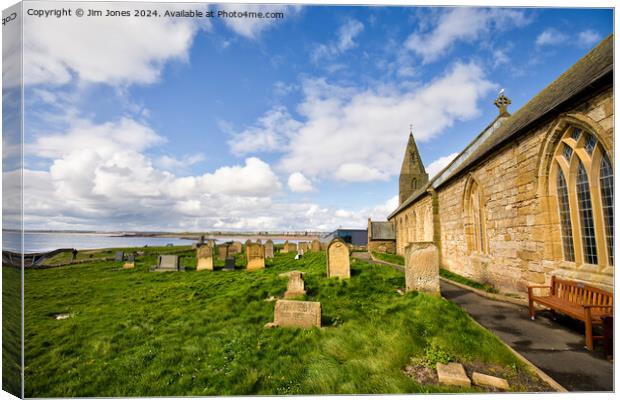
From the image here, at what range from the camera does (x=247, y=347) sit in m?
4.37

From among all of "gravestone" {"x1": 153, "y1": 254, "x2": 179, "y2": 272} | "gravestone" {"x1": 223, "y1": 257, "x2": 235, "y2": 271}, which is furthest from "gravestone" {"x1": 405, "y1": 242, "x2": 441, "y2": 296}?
"gravestone" {"x1": 153, "y1": 254, "x2": 179, "y2": 272}

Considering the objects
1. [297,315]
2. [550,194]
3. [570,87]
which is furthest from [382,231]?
[297,315]

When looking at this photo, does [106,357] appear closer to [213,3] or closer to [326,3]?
[213,3]

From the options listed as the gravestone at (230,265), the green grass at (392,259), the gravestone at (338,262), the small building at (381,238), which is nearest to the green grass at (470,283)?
the gravestone at (338,262)

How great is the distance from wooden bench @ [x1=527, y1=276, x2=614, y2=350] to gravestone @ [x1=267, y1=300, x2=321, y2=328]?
3.93 meters

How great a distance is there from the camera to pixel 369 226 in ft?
93.4

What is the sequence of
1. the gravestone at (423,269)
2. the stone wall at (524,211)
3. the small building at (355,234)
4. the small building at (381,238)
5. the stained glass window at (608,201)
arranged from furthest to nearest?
1. the small building at (355,234)
2. the small building at (381,238)
3. the gravestone at (423,269)
4. the stone wall at (524,211)
5. the stained glass window at (608,201)

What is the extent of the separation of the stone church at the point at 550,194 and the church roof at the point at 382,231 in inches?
688

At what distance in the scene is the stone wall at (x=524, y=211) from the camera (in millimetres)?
4602

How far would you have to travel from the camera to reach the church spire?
35000mm

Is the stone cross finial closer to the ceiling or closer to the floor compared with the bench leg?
closer to the ceiling

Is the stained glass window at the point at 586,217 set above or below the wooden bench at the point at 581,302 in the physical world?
above

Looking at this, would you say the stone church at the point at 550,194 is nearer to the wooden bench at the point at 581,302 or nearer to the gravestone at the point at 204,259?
the wooden bench at the point at 581,302

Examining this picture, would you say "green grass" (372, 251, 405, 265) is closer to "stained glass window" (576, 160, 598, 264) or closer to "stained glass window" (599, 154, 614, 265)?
"stained glass window" (576, 160, 598, 264)
